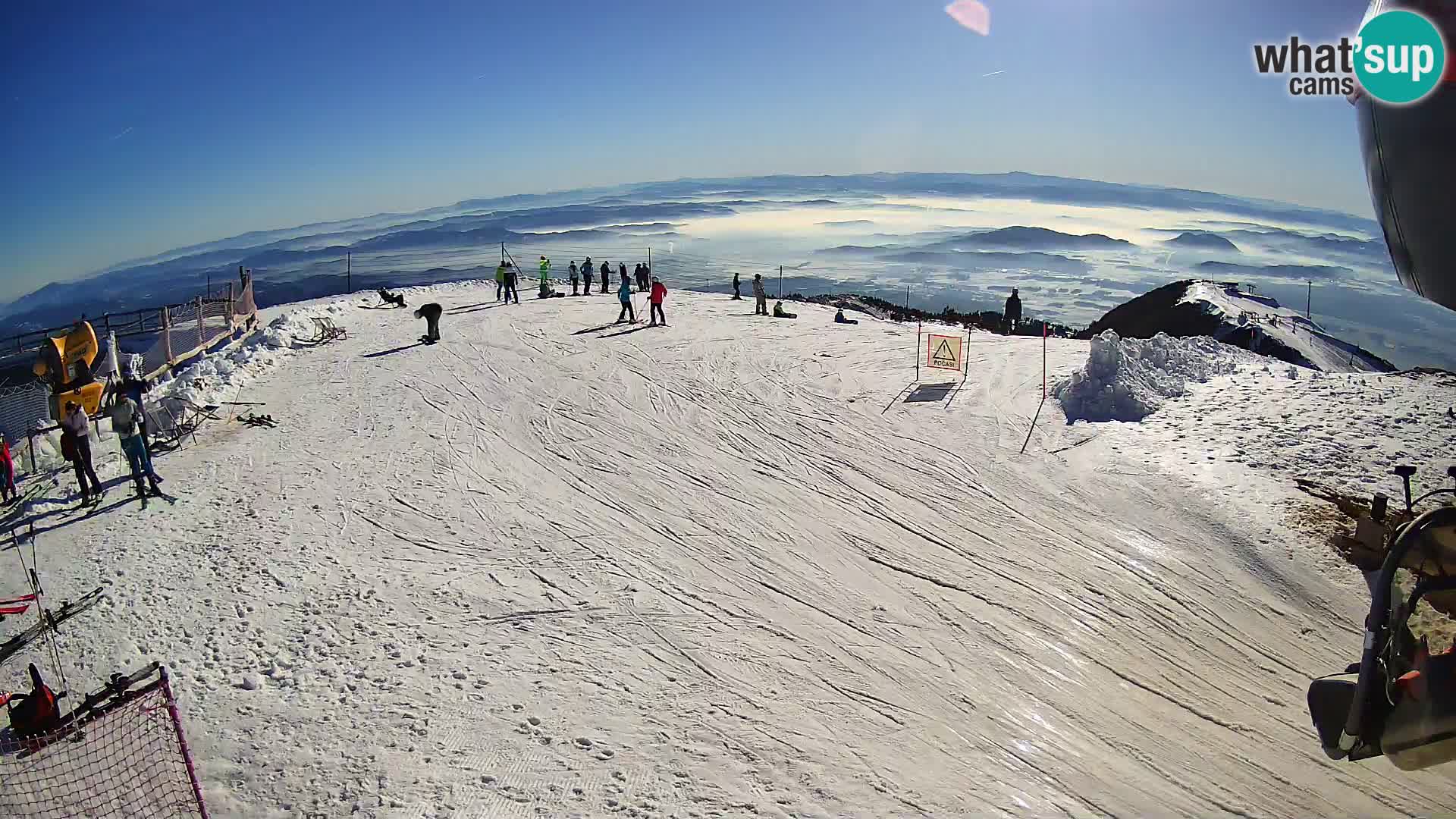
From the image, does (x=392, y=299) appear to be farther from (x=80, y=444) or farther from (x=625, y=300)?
(x=80, y=444)

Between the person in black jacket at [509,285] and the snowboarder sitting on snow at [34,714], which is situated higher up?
the person in black jacket at [509,285]

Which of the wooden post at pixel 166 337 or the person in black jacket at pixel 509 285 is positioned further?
the person in black jacket at pixel 509 285

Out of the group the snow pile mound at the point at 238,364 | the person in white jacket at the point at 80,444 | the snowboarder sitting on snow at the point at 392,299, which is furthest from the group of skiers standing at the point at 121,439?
the snowboarder sitting on snow at the point at 392,299

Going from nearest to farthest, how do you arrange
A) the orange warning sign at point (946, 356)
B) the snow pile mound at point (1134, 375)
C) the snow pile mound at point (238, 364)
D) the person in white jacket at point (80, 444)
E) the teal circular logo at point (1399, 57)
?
the teal circular logo at point (1399, 57) < the person in white jacket at point (80, 444) < the snow pile mound at point (1134, 375) < the snow pile mound at point (238, 364) < the orange warning sign at point (946, 356)

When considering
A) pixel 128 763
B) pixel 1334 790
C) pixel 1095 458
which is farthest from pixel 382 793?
pixel 1095 458

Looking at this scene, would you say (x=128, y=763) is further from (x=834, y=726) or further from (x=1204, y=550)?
(x=1204, y=550)

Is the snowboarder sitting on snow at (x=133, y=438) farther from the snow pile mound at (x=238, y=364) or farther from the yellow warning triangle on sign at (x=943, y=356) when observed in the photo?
the yellow warning triangle on sign at (x=943, y=356)

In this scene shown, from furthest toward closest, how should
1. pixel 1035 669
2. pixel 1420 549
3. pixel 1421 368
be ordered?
pixel 1421 368 → pixel 1035 669 → pixel 1420 549
